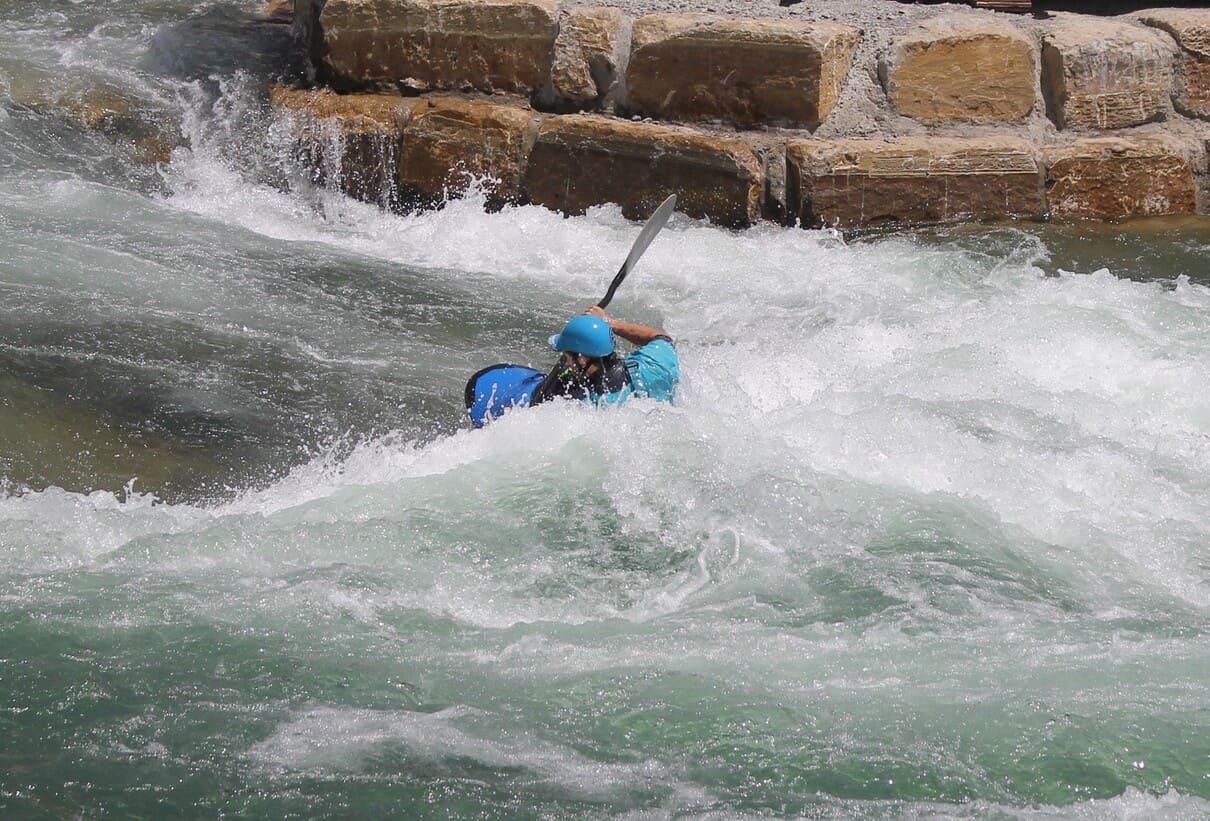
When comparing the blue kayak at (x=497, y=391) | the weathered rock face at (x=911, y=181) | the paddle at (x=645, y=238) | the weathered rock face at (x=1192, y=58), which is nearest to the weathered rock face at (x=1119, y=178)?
the weathered rock face at (x=911, y=181)

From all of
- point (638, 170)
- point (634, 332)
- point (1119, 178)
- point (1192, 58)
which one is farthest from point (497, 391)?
point (1192, 58)

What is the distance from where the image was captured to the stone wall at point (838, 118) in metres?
6.33

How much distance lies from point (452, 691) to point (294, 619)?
51 centimetres

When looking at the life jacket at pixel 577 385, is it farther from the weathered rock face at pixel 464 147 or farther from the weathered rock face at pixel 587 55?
the weathered rock face at pixel 587 55

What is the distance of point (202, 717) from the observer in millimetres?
3168

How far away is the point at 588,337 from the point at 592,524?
0.78 meters

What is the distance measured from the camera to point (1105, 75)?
6.39m

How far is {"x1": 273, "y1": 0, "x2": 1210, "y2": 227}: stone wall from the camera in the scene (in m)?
6.33

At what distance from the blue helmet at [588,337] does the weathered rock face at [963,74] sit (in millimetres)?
2563

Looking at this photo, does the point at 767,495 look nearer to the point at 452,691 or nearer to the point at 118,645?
the point at 452,691

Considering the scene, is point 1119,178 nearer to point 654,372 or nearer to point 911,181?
point 911,181

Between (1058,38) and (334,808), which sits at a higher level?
(1058,38)

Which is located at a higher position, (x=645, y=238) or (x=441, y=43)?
(x=441, y=43)

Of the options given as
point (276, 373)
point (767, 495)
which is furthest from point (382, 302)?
point (767, 495)
